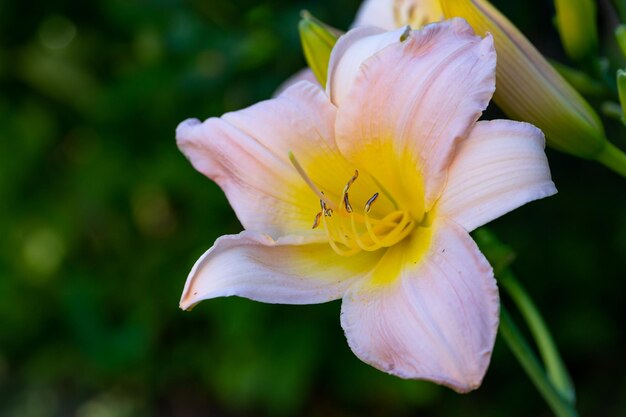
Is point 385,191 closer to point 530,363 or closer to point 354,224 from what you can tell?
point 354,224

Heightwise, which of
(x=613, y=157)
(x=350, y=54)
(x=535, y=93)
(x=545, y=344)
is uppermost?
(x=350, y=54)

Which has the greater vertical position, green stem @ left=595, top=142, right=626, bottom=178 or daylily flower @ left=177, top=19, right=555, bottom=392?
daylily flower @ left=177, top=19, right=555, bottom=392

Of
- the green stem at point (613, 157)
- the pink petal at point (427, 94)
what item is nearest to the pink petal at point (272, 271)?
the pink petal at point (427, 94)

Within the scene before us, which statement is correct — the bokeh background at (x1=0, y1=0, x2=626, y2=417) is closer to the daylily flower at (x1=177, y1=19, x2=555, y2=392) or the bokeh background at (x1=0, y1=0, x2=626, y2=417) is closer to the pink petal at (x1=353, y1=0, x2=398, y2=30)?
the pink petal at (x1=353, y1=0, x2=398, y2=30)

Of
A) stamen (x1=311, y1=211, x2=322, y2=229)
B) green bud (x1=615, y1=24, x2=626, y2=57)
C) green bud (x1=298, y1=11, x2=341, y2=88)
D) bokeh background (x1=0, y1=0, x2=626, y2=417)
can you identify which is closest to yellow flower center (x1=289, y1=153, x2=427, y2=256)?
stamen (x1=311, y1=211, x2=322, y2=229)

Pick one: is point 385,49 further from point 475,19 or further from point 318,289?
point 318,289

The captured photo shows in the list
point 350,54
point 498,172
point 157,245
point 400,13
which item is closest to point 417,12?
point 400,13
